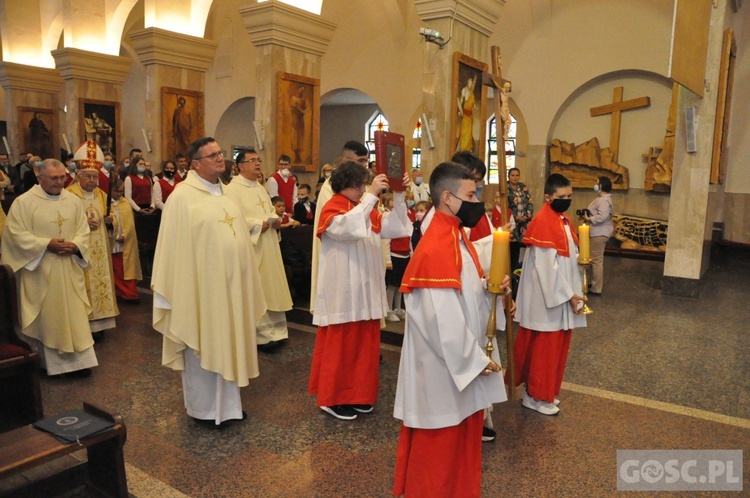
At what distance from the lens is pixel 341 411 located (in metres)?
4.27

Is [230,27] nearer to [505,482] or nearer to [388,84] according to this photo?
[388,84]

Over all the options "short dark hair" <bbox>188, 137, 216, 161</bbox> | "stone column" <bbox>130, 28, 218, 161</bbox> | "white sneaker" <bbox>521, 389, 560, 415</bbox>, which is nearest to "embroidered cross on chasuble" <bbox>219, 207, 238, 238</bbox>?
"short dark hair" <bbox>188, 137, 216, 161</bbox>

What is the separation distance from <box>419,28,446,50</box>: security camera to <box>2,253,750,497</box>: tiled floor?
4.25m

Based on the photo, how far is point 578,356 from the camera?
5793mm

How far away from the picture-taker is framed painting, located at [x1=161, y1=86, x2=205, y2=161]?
1301cm

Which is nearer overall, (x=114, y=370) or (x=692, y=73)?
(x=114, y=370)

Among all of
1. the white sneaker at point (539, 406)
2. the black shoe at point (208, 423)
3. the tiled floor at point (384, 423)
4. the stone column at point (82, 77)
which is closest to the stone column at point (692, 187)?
the tiled floor at point (384, 423)

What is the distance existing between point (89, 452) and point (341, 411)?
1715 mm

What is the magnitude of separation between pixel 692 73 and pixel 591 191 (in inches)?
242

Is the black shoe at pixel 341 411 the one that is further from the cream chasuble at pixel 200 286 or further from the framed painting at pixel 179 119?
the framed painting at pixel 179 119

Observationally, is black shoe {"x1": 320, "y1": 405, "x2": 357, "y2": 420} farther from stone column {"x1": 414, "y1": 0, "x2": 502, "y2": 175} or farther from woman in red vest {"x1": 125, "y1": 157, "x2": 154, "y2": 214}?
woman in red vest {"x1": 125, "y1": 157, "x2": 154, "y2": 214}

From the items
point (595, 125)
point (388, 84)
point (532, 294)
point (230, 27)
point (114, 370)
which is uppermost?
point (230, 27)

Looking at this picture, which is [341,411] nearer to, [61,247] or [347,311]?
[347,311]

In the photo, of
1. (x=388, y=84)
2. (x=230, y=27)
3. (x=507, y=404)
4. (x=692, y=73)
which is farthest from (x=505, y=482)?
(x=230, y=27)
